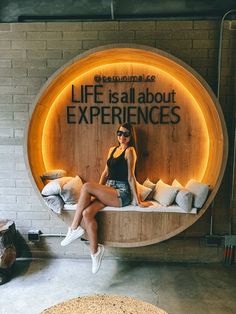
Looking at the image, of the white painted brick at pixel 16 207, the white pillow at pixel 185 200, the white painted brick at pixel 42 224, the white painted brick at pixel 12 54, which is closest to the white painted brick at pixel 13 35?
the white painted brick at pixel 12 54

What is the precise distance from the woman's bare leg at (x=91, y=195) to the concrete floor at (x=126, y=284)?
0.70 meters

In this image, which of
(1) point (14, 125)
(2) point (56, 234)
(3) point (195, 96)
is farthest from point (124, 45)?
(2) point (56, 234)

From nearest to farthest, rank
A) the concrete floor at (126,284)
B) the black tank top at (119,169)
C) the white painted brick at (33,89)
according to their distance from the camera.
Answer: the concrete floor at (126,284) → the black tank top at (119,169) → the white painted brick at (33,89)

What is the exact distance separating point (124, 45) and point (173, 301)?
2.74 meters

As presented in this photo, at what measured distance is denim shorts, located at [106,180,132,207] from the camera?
389 centimetres

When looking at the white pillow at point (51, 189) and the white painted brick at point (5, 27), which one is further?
the white painted brick at point (5, 27)

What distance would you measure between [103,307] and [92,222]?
4.23 ft

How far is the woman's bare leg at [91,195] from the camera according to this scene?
3.80 m

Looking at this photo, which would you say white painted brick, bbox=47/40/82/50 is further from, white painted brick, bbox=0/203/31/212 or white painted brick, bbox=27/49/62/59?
white painted brick, bbox=0/203/31/212

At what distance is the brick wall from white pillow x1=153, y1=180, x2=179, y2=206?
2.39 ft

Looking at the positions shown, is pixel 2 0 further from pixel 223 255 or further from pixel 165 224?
pixel 223 255

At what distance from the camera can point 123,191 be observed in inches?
155

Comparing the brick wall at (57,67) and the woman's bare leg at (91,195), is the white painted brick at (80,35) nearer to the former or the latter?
the brick wall at (57,67)

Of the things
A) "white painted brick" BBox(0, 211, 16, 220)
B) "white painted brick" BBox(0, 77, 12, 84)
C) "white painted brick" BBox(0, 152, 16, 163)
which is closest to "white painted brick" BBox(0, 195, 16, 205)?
"white painted brick" BBox(0, 211, 16, 220)
